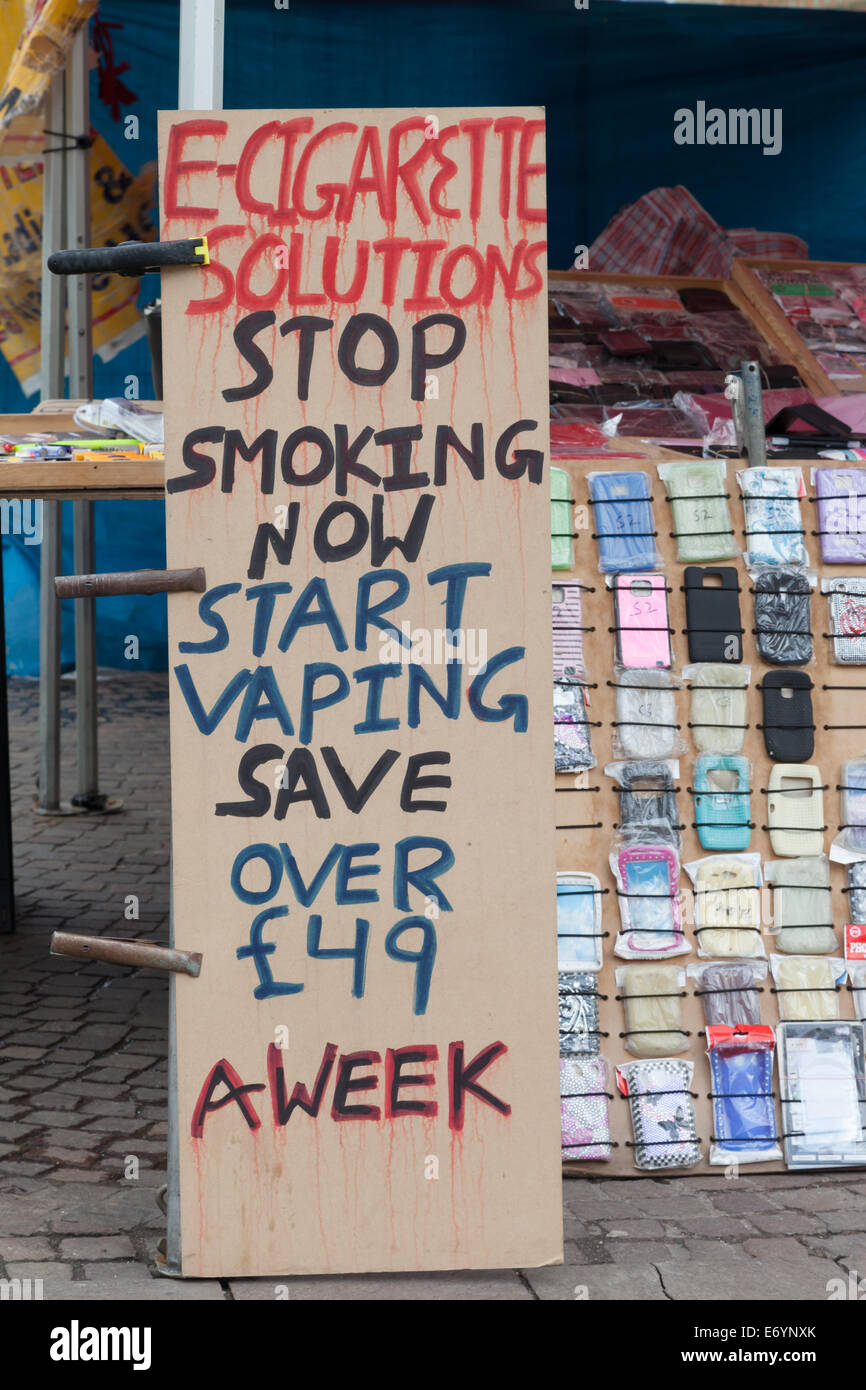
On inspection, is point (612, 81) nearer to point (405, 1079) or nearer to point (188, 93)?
point (188, 93)

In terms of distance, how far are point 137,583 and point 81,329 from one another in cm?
414

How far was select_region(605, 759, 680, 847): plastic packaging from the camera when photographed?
131 inches

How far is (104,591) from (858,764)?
186 centimetres

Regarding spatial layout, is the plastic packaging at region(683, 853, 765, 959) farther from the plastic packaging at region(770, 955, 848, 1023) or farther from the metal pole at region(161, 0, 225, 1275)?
the metal pole at region(161, 0, 225, 1275)

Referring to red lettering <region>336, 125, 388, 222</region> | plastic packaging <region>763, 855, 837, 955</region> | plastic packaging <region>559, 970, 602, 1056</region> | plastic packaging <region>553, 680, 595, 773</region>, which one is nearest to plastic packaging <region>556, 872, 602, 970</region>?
plastic packaging <region>559, 970, 602, 1056</region>

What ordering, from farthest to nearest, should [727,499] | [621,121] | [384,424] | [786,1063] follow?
[621,121] < [727,499] < [786,1063] < [384,424]

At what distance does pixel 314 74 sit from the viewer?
721 cm

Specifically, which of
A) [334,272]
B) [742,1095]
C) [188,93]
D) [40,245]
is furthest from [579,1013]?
[40,245]

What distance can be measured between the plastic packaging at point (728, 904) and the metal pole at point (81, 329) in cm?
370

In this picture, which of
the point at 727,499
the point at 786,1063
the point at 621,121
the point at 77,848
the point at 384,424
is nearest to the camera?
the point at 384,424

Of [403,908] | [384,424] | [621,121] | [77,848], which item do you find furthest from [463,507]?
[621,121]

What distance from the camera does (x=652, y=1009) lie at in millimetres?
3248

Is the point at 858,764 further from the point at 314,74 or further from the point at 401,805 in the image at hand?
the point at 314,74

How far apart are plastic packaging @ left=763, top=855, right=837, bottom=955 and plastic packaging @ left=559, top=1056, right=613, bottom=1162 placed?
1.77 ft
